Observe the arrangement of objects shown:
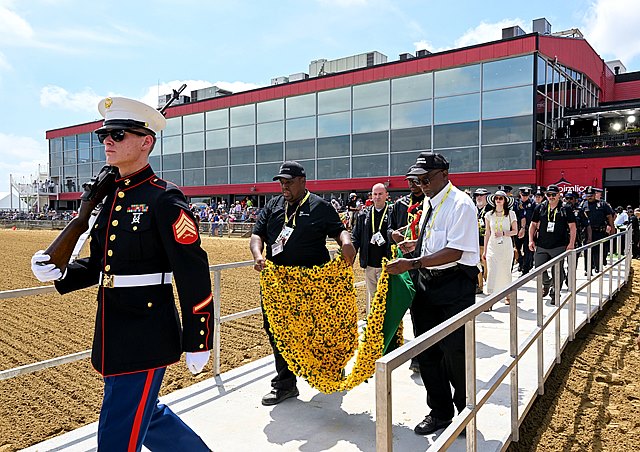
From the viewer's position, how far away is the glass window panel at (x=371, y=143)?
26.6 metres

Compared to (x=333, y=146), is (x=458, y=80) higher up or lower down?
higher up

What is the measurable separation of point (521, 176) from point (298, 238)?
66.8 feet

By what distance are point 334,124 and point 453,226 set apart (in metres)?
25.7

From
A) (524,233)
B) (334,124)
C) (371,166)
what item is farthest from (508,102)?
(524,233)

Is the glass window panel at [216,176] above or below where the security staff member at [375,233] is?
above

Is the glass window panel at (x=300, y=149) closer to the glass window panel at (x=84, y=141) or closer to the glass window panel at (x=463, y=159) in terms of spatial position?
the glass window panel at (x=463, y=159)

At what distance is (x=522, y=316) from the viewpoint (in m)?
6.95

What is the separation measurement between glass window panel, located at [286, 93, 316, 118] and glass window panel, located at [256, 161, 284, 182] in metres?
3.19

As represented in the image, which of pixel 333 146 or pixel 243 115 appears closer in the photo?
pixel 333 146

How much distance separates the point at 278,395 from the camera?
4.18m

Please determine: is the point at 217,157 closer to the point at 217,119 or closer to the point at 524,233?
the point at 217,119

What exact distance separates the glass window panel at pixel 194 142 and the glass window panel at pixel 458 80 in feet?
56.9

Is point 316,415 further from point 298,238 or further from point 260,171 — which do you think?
point 260,171

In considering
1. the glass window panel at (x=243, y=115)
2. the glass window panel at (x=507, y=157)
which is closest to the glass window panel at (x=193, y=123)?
the glass window panel at (x=243, y=115)
